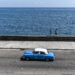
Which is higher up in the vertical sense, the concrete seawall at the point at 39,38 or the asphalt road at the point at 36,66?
the asphalt road at the point at 36,66

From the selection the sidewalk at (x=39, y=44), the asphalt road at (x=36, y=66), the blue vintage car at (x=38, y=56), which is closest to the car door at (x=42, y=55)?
the blue vintage car at (x=38, y=56)

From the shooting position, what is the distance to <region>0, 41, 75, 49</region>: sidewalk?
2355cm

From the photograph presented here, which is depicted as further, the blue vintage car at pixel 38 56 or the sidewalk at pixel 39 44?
the sidewalk at pixel 39 44

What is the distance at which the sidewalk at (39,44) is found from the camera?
77.3 feet

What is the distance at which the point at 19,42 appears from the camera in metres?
25.5

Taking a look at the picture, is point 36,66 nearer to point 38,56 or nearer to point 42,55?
point 38,56

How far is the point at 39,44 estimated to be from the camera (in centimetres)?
2459

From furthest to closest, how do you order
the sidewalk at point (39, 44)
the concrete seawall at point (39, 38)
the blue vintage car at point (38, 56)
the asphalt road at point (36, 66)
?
the concrete seawall at point (39, 38), the sidewalk at point (39, 44), the blue vintage car at point (38, 56), the asphalt road at point (36, 66)

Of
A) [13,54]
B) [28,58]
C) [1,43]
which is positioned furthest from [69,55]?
[1,43]

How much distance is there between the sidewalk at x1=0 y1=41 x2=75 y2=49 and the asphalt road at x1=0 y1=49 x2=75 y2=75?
313 centimetres

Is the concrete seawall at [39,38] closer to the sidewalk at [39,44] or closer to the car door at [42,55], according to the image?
the sidewalk at [39,44]

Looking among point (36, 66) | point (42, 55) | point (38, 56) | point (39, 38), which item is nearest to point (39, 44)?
point (39, 38)

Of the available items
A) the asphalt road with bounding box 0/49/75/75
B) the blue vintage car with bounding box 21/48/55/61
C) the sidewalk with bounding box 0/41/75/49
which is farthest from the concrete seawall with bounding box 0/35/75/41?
the blue vintage car with bounding box 21/48/55/61

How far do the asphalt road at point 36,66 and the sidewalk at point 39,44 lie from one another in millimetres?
3127
